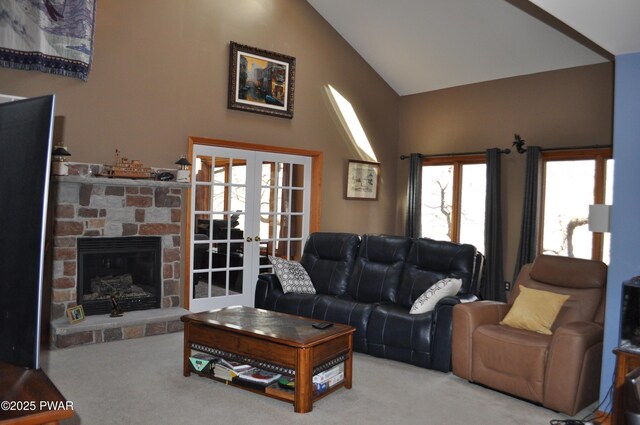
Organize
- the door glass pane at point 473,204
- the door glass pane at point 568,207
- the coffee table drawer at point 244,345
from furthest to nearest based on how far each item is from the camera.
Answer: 1. the door glass pane at point 473,204
2. the door glass pane at point 568,207
3. the coffee table drawer at point 244,345

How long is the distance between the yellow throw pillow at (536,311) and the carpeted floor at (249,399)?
0.52 metres

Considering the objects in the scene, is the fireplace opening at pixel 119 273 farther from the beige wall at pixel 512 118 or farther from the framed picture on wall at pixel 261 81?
the beige wall at pixel 512 118

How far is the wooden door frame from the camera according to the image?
5.68 m

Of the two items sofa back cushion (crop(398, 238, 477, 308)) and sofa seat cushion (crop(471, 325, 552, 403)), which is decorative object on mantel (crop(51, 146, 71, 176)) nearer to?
sofa back cushion (crop(398, 238, 477, 308))

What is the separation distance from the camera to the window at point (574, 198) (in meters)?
5.64

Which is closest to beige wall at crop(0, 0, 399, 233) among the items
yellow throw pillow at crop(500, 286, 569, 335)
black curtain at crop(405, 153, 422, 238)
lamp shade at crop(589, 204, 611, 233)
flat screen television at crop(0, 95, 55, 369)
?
black curtain at crop(405, 153, 422, 238)

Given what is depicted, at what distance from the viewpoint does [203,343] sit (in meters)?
3.79

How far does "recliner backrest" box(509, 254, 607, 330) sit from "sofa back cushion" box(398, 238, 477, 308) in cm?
43

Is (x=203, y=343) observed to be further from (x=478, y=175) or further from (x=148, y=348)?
(x=478, y=175)

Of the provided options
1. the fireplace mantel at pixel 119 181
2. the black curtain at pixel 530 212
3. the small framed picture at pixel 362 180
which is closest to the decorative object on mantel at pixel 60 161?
the fireplace mantel at pixel 119 181

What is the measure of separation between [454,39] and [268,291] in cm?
363

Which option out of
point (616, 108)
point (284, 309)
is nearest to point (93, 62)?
point (284, 309)

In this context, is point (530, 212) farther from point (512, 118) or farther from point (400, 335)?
point (400, 335)

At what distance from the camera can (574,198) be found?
232 inches
